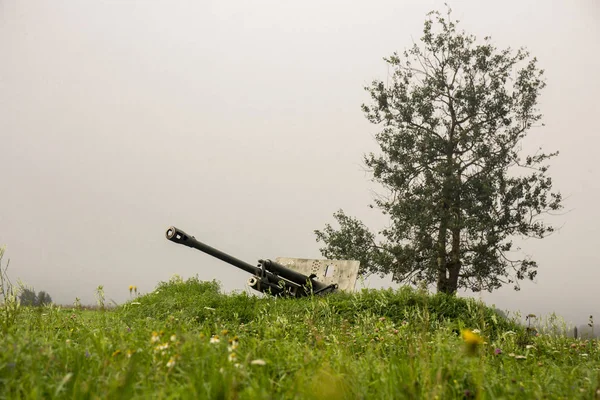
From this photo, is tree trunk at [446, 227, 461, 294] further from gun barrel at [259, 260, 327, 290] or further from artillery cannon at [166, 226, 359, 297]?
gun barrel at [259, 260, 327, 290]

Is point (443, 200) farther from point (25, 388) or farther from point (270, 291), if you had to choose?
point (25, 388)

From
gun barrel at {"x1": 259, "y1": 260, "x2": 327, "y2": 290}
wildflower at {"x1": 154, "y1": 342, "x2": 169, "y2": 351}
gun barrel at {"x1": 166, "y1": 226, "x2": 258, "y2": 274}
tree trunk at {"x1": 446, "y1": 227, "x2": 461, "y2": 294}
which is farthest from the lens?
tree trunk at {"x1": 446, "y1": 227, "x2": 461, "y2": 294}

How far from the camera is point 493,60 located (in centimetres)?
1809

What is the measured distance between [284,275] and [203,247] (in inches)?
88.2

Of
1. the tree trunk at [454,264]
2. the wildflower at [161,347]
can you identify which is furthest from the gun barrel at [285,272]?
the wildflower at [161,347]

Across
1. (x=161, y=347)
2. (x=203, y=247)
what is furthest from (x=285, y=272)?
(x=161, y=347)

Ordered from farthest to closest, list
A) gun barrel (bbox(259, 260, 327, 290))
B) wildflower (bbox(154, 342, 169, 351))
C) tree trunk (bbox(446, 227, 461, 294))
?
tree trunk (bbox(446, 227, 461, 294)) < gun barrel (bbox(259, 260, 327, 290)) < wildflower (bbox(154, 342, 169, 351))

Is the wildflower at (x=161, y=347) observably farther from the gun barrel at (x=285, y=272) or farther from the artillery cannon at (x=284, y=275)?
the gun barrel at (x=285, y=272)

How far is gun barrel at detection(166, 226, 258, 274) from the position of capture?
36.0 ft

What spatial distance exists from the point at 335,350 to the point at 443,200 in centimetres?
1217

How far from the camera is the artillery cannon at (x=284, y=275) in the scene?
11.5 metres

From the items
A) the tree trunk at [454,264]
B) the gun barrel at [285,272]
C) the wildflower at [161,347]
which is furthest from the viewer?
the tree trunk at [454,264]

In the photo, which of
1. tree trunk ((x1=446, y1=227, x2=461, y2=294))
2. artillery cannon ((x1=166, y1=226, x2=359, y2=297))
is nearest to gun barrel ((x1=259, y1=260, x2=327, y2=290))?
artillery cannon ((x1=166, y1=226, x2=359, y2=297))

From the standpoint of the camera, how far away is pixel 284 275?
12.9m
